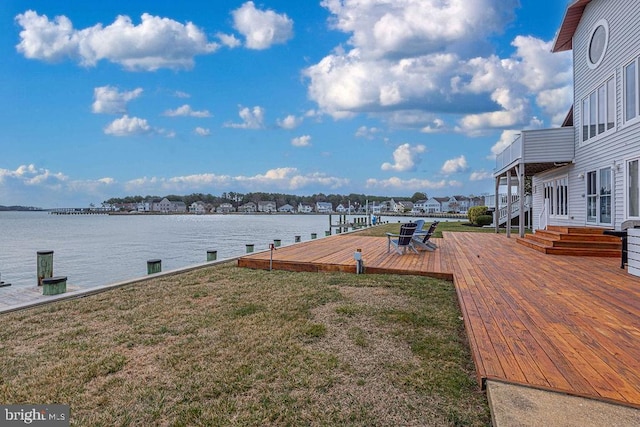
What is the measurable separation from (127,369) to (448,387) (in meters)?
2.49

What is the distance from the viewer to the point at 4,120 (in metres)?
36.6

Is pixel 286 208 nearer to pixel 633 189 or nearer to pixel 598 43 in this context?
pixel 598 43

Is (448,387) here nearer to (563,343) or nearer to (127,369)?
(563,343)

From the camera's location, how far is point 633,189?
7.53m

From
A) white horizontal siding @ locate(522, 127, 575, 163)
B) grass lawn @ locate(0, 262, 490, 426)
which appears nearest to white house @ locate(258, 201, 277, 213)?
white horizontal siding @ locate(522, 127, 575, 163)

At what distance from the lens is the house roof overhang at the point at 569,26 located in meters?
9.88

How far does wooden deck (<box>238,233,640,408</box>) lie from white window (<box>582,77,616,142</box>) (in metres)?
3.56

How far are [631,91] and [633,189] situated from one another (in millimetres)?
2124

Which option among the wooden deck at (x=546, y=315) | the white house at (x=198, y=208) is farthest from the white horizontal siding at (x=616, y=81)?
the white house at (x=198, y=208)

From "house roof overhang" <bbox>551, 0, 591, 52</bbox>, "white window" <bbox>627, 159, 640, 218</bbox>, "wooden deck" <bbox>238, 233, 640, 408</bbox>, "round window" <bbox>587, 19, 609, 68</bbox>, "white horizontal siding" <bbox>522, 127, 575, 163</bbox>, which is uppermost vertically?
"house roof overhang" <bbox>551, 0, 591, 52</bbox>

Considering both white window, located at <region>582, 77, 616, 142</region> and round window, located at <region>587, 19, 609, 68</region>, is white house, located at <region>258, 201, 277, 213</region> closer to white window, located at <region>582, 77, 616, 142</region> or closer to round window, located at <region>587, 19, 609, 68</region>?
white window, located at <region>582, 77, 616, 142</region>

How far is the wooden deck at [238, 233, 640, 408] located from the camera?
2.34m

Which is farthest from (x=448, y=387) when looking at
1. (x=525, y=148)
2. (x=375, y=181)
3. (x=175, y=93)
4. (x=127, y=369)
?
(x=375, y=181)

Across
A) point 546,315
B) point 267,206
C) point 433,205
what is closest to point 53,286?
point 546,315
